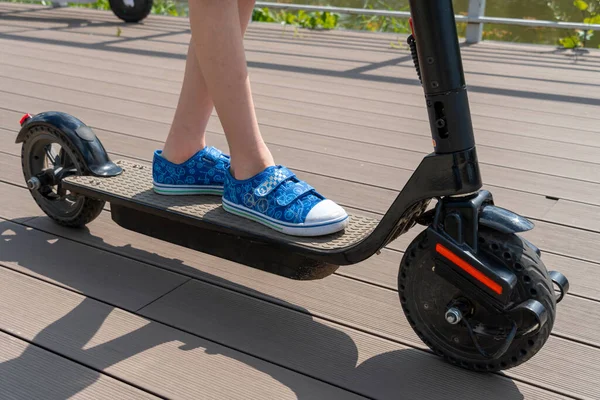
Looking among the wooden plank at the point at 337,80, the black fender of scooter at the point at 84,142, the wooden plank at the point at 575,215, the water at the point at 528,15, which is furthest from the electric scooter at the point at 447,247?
the water at the point at 528,15

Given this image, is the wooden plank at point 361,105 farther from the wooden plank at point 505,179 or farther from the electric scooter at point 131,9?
the electric scooter at point 131,9

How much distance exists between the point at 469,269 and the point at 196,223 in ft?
1.87

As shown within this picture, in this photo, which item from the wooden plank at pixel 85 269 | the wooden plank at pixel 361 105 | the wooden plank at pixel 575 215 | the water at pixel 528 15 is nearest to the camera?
the wooden plank at pixel 85 269

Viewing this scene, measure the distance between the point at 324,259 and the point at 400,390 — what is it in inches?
10.3

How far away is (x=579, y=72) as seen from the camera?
3.32 m

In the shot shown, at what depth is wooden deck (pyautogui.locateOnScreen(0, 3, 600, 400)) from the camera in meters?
1.25

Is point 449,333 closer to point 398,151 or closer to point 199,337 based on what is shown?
point 199,337

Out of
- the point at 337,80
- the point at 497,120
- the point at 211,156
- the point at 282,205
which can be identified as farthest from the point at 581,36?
the point at 282,205

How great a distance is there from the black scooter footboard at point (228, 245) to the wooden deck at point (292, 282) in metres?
0.08

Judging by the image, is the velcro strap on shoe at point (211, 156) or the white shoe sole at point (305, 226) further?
the velcro strap on shoe at point (211, 156)

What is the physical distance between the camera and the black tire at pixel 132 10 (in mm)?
4699

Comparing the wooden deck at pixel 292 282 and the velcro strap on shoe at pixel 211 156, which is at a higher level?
the velcro strap on shoe at pixel 211 156

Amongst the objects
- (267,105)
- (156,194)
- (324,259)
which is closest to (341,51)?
(267,105)

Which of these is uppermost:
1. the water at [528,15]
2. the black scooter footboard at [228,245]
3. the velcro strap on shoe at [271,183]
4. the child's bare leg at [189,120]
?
the child's bare leg at [189,120]
